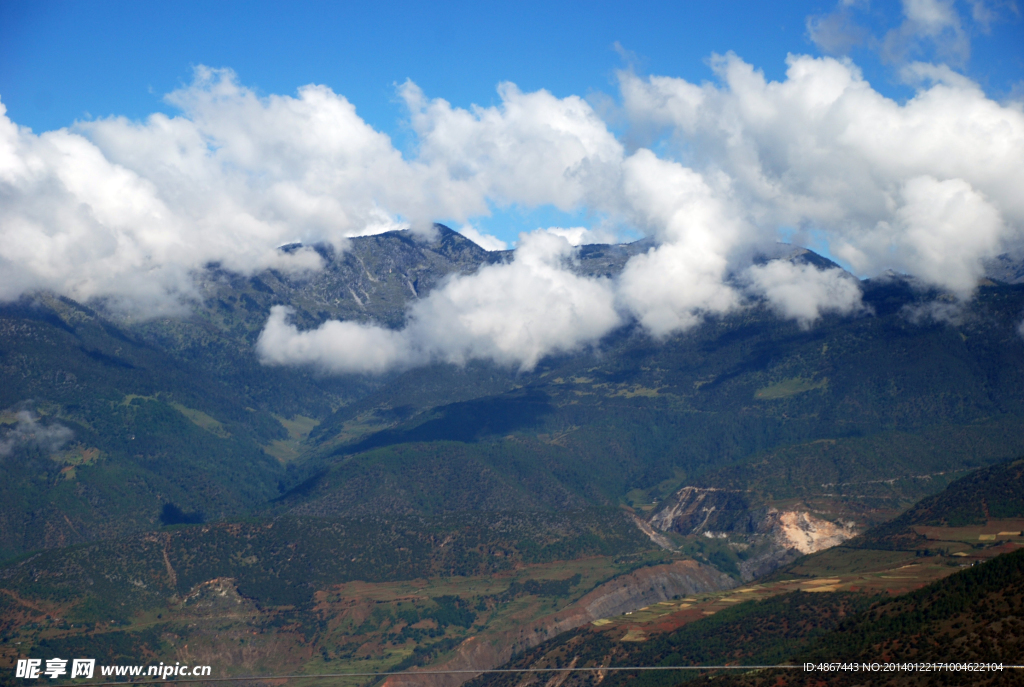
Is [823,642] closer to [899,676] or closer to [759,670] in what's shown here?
[759,670]

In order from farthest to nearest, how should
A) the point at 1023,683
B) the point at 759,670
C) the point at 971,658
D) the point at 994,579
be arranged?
the point at 759,670 → the point at 994,579 → the point at 971,658 → the point at 1023,683

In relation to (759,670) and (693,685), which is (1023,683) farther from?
(693,685)

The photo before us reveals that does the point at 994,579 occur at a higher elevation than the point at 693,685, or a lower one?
higher

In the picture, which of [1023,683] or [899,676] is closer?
[1023,683]

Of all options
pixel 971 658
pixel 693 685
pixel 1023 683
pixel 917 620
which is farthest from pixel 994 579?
pixel 693 685

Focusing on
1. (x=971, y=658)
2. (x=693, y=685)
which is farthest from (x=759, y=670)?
(x=971, y=658)

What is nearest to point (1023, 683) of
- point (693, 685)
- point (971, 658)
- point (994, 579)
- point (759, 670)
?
point (971, 658)

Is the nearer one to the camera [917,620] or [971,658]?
[971,658]

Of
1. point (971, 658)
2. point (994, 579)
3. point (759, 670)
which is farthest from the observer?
point (759, 670)

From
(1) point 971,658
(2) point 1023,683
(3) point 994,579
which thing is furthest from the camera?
(3) point 994,579
